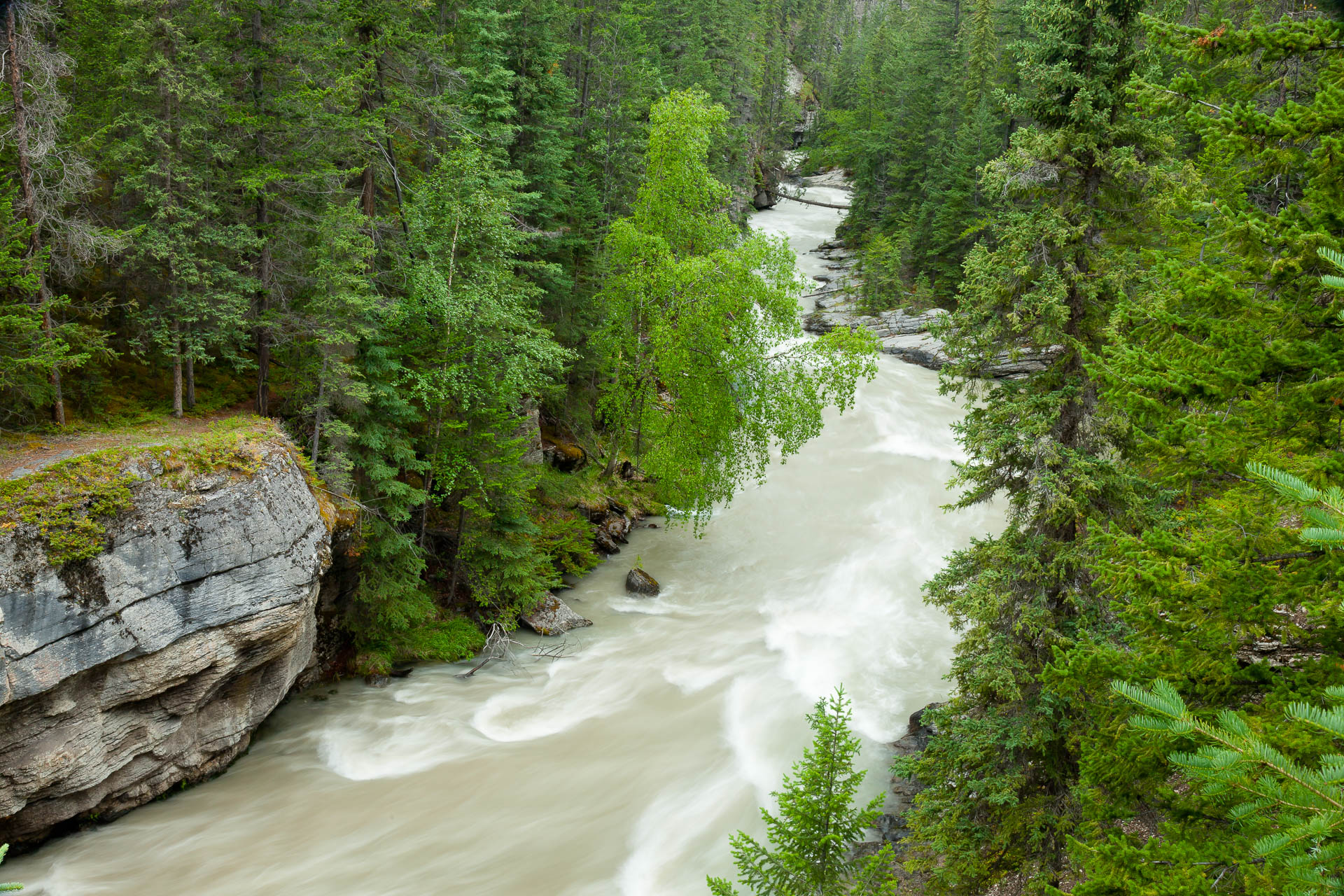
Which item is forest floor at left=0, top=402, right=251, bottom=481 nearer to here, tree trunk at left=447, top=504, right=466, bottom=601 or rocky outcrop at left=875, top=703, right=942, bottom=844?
tree trunk at left=447, top=504, right=466, bottom=601

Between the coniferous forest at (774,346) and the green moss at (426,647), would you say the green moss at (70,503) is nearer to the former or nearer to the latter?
the coniferous forest at (774,346)

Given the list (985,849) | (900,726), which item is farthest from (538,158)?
(985,849)

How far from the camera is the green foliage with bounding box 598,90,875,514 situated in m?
17.4

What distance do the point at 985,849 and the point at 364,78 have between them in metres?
16.2

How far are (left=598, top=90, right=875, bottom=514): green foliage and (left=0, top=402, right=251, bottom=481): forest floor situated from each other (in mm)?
9621

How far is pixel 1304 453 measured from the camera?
480cm

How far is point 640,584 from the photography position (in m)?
18.6

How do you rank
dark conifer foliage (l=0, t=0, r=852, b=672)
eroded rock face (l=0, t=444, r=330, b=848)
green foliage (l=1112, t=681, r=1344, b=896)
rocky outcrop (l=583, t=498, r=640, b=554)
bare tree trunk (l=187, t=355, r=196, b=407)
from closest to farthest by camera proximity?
green foliage (l=1112, t=681, r=1344, b=896), eroded rock face (l=0, t=444, r=330, b=848), dark conifer foliage (l=0, t=0, r=852, b=672), bare tree trunk (l=187, t=355, r=196, b=407), rocky outcrop (l=583, t=498, r=640, b=554)

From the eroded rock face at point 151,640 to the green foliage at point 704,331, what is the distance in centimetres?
889

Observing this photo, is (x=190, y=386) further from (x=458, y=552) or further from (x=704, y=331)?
(x=704, y=331)

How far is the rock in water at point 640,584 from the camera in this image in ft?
61.1

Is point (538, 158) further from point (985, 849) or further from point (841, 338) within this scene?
point (985, 849)

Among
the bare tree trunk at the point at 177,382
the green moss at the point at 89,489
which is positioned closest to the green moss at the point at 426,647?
the green moss at the point at 89,489

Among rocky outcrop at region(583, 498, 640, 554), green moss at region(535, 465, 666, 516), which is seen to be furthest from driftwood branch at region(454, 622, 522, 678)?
rocky outcrop at region(583, 498, 640, 554)
